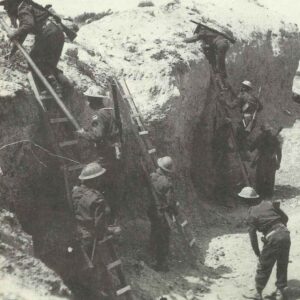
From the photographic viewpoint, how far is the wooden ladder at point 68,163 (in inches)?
302

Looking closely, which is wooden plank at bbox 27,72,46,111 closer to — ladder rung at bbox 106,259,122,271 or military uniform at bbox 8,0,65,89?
military uniform at bbox 8,0,65,89

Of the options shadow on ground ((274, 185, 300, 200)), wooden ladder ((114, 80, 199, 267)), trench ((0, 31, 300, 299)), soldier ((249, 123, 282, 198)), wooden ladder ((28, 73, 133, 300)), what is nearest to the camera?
wooden ladder ((28, 73, 133, 300))

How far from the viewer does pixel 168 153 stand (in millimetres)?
11266

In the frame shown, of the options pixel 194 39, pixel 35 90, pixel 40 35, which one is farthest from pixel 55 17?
pixel 194 39

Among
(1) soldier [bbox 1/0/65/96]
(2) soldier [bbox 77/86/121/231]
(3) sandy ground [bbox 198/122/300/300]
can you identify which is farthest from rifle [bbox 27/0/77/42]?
(3) sandy ground [bbox 198/122/300/300]

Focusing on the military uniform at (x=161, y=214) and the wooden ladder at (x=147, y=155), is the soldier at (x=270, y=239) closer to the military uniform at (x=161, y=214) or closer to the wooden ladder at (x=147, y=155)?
the military uniform at (x=161, y=214)

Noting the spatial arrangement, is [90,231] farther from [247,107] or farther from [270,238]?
[247,107]

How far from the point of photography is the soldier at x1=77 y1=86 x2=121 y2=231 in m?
8.45

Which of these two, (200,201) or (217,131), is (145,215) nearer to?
(200,201)

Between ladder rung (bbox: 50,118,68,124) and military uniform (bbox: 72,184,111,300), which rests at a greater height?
ladder rung (bbox: 50,118,68,124)

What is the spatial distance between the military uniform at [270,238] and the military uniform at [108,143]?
8.25 feet

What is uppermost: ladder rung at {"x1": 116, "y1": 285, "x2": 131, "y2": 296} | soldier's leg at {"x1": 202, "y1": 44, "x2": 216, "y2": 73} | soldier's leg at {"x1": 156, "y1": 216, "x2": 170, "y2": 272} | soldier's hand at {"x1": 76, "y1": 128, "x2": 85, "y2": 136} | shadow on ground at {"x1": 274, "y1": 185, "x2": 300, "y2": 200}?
soldier's hand at {"x1": 76, "y1": 128, "x2": 85, "y2": 136}

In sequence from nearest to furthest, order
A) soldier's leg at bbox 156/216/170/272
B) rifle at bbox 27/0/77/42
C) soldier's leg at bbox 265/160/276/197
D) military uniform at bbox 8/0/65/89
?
1. military uniform at bbox 8/0/65/89
2. rifle at bbox 27/0/77/42
3. soldier's leg at bbox 156/216/170/272
4. soldier's leg at bbox 265/160/276/197

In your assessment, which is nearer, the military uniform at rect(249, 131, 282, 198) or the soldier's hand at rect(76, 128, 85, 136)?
the soldier's hand at rect(76, 128, 85, 136)
